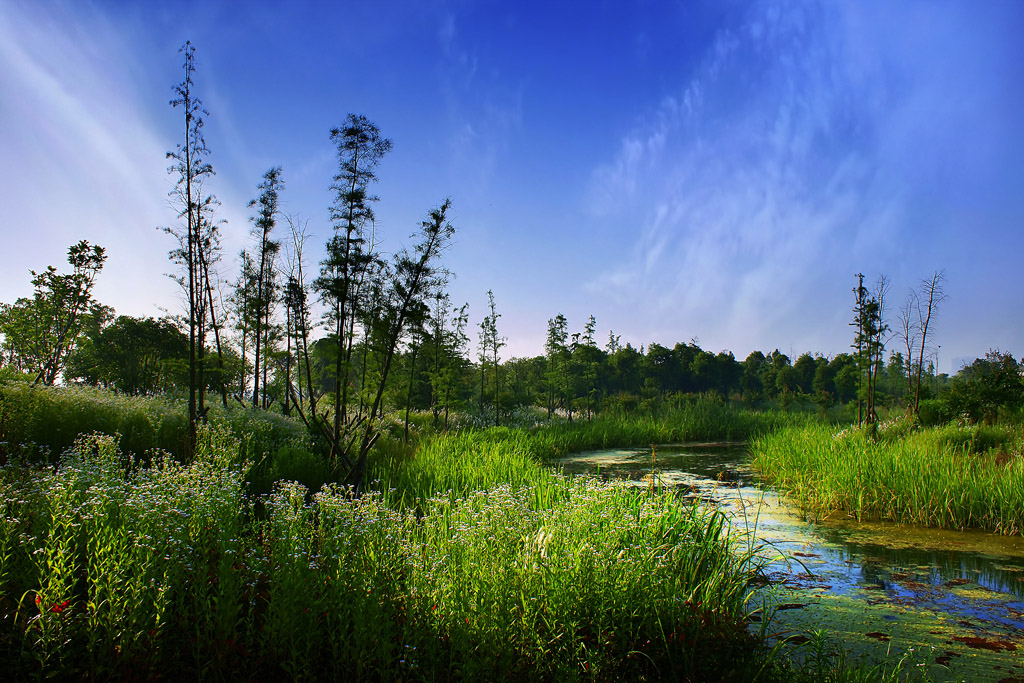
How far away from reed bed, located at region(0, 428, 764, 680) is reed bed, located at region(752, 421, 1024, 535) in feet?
17.0

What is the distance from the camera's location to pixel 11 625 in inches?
91.0

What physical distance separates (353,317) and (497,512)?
4125 mm

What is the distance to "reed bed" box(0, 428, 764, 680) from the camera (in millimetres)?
2170

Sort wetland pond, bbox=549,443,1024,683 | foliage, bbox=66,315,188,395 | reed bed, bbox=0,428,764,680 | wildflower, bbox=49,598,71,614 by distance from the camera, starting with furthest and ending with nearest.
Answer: foliage, bbox=66,315,188,395
wetland pond, bbox=549,443,1024,683
reed bed, bbox=0,428,764,680
wildflower, bbox=49,598,71,614

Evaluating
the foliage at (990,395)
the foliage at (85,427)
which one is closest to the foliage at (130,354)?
the foliage at (85,427)

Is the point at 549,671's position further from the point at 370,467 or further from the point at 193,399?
the point at 193,399

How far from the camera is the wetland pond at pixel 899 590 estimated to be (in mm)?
3287

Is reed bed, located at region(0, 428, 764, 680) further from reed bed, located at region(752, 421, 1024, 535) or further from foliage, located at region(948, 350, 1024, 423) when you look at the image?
foliage, located at region(948, 350, 1024, 423)

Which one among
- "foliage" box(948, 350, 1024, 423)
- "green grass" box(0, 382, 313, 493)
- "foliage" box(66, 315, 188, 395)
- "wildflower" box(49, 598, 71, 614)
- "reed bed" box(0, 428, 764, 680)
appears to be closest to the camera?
"wildflower" box(49, 598, 71, 614)

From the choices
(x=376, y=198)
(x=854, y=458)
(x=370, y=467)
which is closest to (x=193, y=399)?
(x=370, y=467)

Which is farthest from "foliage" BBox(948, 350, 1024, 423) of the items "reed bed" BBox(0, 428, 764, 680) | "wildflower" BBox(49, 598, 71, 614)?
"wildflower" BBox(49, 598, 71, 614)

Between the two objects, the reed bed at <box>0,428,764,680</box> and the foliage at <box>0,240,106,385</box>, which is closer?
the reed bed at <box>0,428,764,680</box>

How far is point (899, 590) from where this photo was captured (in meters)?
4.39

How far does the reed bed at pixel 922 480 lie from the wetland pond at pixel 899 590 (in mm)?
314
